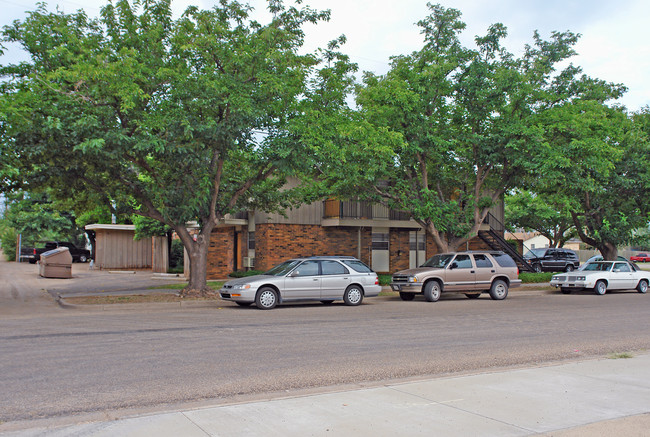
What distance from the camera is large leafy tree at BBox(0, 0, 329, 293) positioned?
14.7m

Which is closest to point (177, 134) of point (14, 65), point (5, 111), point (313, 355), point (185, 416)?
point (5, 111)

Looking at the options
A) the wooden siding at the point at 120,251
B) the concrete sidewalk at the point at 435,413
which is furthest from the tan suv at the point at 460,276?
the wooden siding at the point at 120,251

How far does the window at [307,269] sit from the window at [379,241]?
13.5 metres

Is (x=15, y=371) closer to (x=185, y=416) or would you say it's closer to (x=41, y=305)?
(x=185, y=416)

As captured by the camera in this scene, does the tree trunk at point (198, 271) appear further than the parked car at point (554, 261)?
No

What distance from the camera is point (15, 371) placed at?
7590 mm

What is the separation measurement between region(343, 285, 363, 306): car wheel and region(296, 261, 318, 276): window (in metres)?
1.27

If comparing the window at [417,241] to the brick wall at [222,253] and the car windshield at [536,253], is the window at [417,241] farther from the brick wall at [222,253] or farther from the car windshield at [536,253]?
the brick wall at [222,253]

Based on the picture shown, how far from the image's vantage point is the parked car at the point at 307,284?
52.5ft

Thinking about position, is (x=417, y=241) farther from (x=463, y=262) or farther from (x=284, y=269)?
(x=284, y=269)

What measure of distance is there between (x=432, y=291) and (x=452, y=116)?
7.69 metres

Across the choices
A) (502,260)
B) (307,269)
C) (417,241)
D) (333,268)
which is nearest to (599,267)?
(502,260)

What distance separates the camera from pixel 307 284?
16703 mm

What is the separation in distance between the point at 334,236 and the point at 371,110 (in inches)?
382
